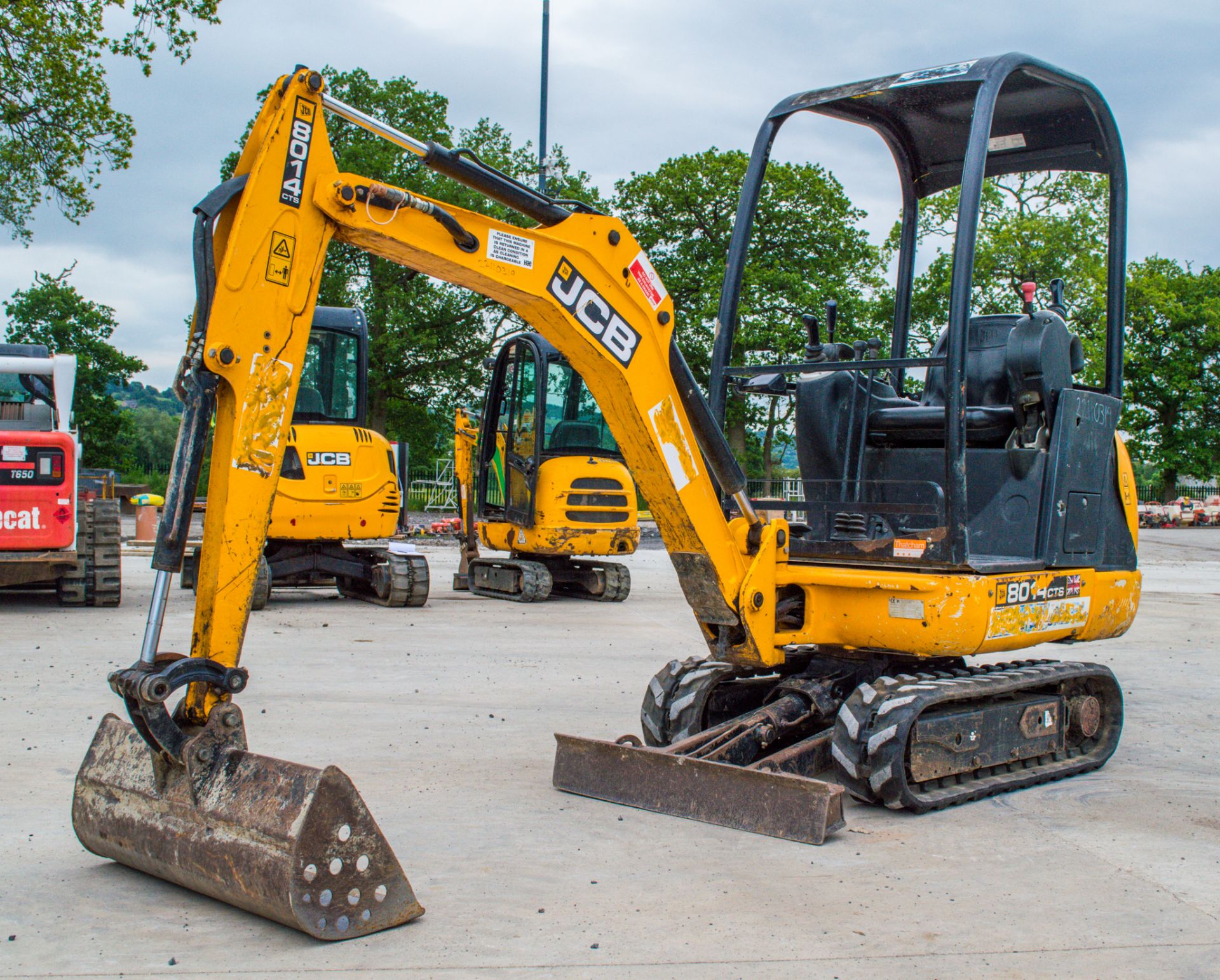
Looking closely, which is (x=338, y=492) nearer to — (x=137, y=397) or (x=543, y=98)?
(x=543, y=98)

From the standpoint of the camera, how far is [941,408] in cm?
634

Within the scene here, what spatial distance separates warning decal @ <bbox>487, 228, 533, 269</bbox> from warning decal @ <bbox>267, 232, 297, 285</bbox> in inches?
30.1

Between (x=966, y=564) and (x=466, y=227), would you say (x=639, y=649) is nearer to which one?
(x=966, y=564)

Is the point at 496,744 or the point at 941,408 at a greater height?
the point at 941,408

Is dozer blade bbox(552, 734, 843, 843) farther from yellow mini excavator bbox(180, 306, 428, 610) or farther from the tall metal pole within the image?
the tall metal pole

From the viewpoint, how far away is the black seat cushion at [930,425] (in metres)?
6.06

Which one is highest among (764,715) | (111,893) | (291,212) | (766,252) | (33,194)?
(766,252)

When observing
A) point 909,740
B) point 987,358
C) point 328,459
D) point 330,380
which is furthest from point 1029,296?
point 330,380

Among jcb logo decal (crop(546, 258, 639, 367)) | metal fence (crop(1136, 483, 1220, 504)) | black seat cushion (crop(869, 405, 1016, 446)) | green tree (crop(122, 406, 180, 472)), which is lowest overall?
black seat cushion (crop(869, 405, 1016, 446))

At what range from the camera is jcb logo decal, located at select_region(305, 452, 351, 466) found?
1257 centimetres

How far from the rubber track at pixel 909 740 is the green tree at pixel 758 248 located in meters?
26.3

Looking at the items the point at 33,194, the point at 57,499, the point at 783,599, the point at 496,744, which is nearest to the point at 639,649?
the point at 496,744

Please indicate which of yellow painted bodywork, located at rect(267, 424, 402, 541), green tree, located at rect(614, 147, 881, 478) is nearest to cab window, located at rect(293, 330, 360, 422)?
yellow painted bodywork, located at rect(267, 424, 402, 541)

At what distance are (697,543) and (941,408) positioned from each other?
1.70 meters
